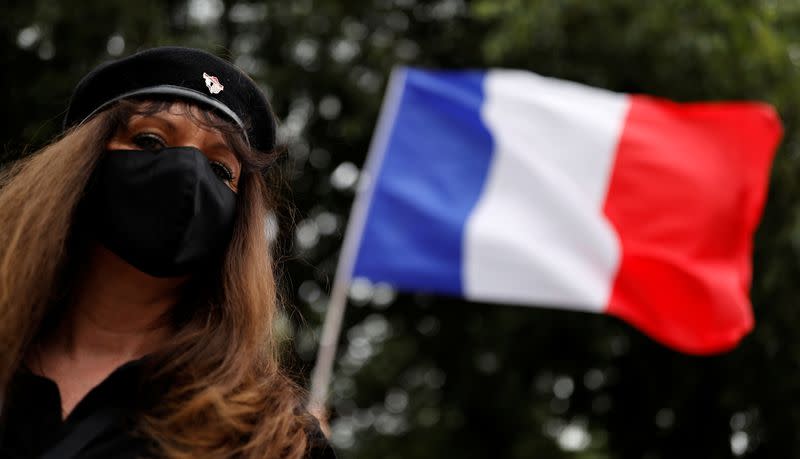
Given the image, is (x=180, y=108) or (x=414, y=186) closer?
(x=180, y=108)

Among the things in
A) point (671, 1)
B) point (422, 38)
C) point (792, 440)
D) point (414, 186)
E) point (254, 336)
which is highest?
point (254, 336)

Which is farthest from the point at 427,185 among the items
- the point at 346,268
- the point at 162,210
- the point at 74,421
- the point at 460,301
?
the point at 74,421

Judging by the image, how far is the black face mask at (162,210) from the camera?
6.77 ft

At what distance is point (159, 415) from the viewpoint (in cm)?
196

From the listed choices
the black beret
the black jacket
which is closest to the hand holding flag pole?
the black beret

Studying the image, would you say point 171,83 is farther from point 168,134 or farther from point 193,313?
point 193,313

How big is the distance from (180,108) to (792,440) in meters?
8.22

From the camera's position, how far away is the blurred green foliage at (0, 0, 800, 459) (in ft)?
27.9

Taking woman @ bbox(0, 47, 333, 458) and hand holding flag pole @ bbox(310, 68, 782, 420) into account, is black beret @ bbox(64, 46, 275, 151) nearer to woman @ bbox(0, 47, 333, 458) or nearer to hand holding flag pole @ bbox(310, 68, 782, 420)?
woman @ bbox(0, 47, 333, 458)

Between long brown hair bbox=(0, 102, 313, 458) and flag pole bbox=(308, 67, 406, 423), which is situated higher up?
long brown hair bbox=(0, 102, 313, 458)

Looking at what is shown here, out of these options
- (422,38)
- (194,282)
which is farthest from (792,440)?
(194,282)

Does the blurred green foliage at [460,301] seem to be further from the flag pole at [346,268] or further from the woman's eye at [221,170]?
the woman's eye at [221,170]

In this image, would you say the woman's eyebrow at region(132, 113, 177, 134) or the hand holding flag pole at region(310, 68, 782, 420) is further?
the hand holding flag pole at region(310, 68, 782, 420)

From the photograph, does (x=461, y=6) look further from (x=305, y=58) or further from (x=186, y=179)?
(x=186, y=179)
